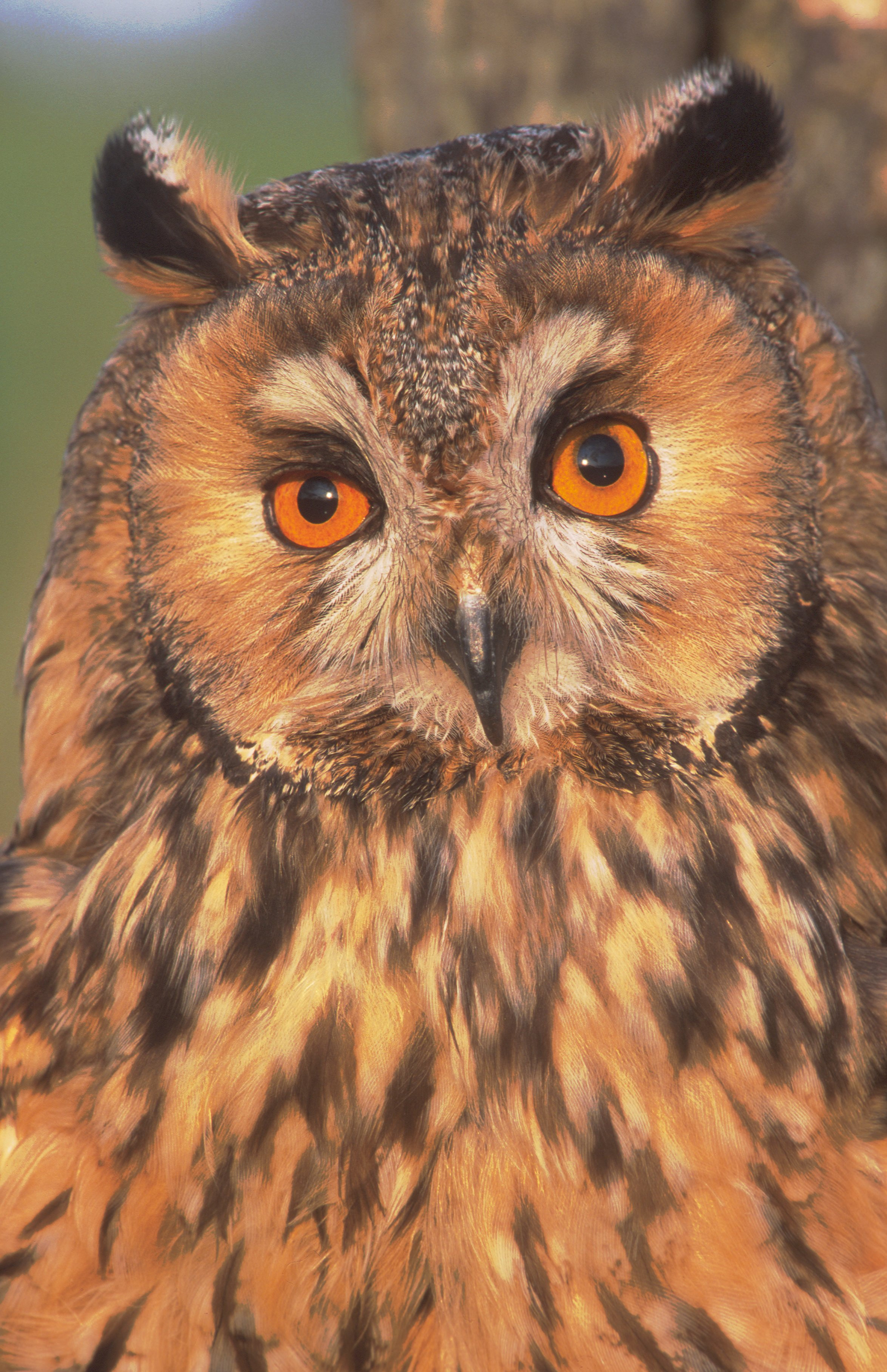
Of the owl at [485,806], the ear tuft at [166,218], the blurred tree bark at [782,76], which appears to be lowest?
the owl at [485,806]

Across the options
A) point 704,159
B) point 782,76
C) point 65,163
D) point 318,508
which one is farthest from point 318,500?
point 65,163

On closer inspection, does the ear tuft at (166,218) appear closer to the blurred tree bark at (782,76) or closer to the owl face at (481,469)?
the owl face at (481,469)

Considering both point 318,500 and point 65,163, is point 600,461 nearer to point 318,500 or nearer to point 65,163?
point 318,500

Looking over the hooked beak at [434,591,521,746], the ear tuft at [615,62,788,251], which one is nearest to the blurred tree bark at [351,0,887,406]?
the ear tuft at [615,62,788,251]

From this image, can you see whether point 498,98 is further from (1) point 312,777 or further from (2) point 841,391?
(1) point 312,777

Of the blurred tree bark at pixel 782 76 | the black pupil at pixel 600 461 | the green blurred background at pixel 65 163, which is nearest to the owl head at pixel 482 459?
the black pupil at pixel 600 461

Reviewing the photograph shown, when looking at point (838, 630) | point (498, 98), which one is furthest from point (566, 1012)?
point (498, 98)

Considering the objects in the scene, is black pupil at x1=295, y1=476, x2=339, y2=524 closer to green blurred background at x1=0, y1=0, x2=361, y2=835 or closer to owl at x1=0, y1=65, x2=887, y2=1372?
owl at x1=0, y1=65, x2=887, y2=1372
